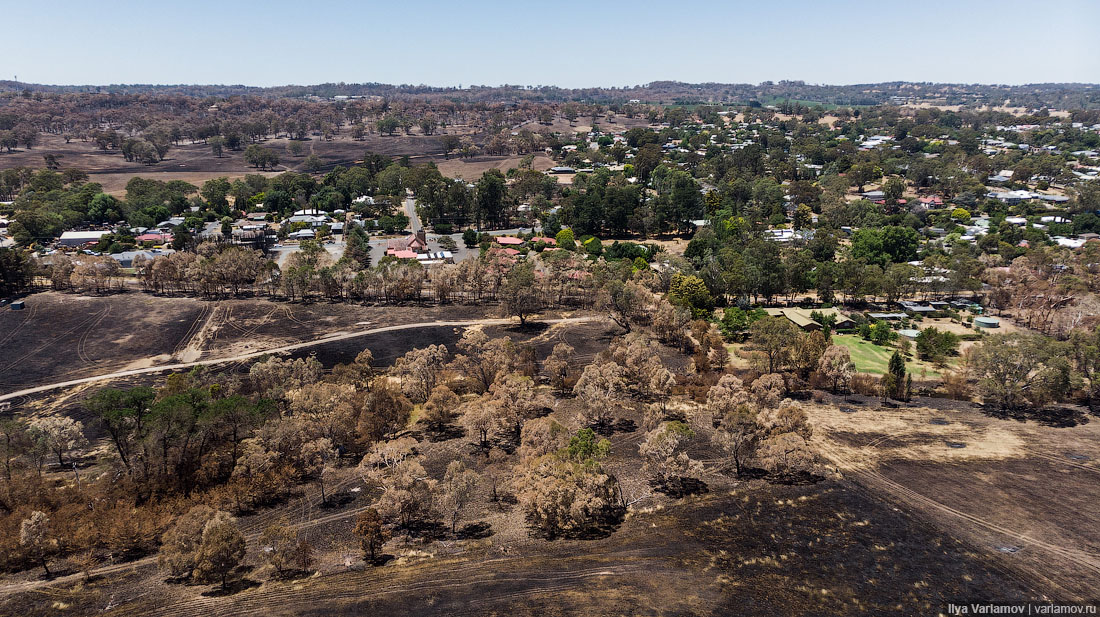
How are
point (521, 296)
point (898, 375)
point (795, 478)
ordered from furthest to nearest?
point (521, 296), point (898, 375), point (795, 478)

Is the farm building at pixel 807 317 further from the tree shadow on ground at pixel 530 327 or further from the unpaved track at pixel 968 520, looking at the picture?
the tree shadow on ground at pixel 530 327

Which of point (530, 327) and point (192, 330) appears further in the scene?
point (530, 327)

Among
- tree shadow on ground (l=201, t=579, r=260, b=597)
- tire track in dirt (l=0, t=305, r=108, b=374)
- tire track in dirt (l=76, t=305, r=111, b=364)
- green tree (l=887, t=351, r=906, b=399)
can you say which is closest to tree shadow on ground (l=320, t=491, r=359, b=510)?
tree shadow on ground (l=201, t=579, r=260, b=597)

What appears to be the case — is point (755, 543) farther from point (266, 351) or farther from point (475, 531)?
point (266, 351)

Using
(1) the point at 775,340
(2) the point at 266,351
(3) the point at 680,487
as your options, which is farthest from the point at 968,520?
(2) the point at 266,351

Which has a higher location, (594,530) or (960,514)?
(960,514)

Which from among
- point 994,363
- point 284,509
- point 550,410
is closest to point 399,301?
point 550,410

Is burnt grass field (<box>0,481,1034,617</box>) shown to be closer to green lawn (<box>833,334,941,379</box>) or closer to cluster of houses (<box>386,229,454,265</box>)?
green lawn (<box>833,334,941,379</box>)

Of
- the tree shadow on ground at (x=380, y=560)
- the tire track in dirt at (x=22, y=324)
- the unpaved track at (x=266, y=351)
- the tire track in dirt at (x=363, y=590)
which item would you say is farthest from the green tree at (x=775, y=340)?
the tire track in dirt at (x=22, y=324)

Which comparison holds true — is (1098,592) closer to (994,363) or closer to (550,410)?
(994,363)
